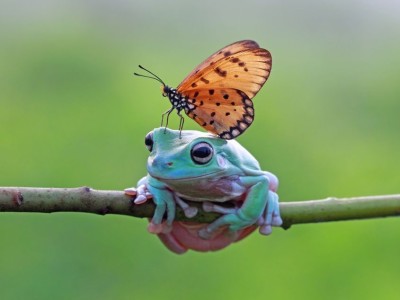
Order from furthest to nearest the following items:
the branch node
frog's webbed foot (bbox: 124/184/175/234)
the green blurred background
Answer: the green blurred background → frog's webbed foot (bbox: 124/184/175/234) → the branch node

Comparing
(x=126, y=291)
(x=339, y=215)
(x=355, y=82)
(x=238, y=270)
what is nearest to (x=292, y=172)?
(x=238, y=270)

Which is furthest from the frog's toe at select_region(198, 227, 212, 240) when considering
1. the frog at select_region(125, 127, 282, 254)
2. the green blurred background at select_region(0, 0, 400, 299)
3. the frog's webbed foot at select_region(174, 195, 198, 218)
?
the green blurred background at select_region(0, 0, 400, 299)

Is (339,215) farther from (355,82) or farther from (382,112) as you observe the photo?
(355,82)

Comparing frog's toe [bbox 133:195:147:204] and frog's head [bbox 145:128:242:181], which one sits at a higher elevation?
frog's head [bbox 145:128:242:181]

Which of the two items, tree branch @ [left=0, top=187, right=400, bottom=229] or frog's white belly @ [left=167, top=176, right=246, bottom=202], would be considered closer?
tree branch @ [left=0, top=187, right=400, bottom=229]

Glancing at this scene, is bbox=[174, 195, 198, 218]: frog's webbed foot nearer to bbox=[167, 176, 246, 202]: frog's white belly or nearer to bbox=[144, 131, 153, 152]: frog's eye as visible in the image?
bbox=[167, 176, 246, 202]: frog's white belly

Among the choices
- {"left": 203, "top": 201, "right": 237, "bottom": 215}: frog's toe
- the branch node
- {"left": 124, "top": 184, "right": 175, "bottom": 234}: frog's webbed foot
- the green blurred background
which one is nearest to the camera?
the branch node

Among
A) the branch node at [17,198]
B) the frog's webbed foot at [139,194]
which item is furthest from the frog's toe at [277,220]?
the branch node at [17,198]

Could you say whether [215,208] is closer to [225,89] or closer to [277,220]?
[277,220]
